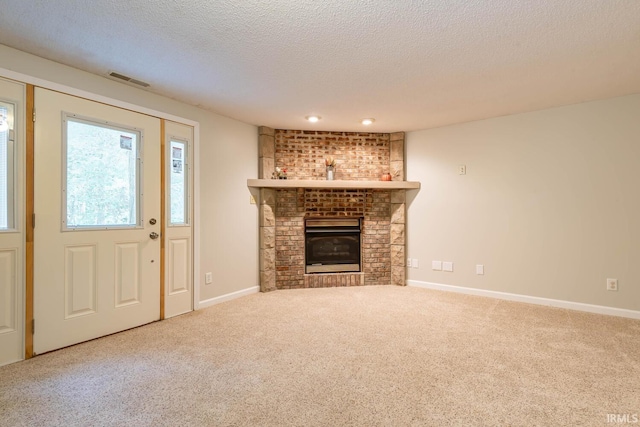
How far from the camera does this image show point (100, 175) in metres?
2.80

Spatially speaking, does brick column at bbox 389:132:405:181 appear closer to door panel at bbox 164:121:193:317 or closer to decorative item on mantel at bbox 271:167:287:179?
decorative item on mantel at bbox 271:167:287:179

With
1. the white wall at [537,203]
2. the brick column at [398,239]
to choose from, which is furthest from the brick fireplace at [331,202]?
the white wall at [537,203]

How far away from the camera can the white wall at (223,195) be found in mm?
3641

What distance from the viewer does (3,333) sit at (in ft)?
7.47

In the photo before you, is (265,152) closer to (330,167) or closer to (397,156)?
(330,167)

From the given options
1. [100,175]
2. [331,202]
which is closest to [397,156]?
[331,202]

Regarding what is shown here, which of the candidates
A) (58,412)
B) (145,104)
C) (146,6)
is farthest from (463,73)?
(58,412)

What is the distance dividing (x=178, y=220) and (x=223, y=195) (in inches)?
26.2

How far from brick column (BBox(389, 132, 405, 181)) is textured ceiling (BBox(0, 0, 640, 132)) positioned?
4.20 feet

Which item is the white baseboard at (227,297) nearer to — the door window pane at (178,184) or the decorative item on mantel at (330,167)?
the door window pane at (178,184)

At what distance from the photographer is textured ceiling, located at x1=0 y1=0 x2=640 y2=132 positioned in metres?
1.88

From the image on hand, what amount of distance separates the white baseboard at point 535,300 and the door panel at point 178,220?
3.02 meters

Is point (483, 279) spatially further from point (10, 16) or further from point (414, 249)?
point (10, 16)

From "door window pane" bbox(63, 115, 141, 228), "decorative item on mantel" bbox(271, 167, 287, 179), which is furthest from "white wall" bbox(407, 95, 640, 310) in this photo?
"door window pane" bbox(63, 115, 141, 228)
